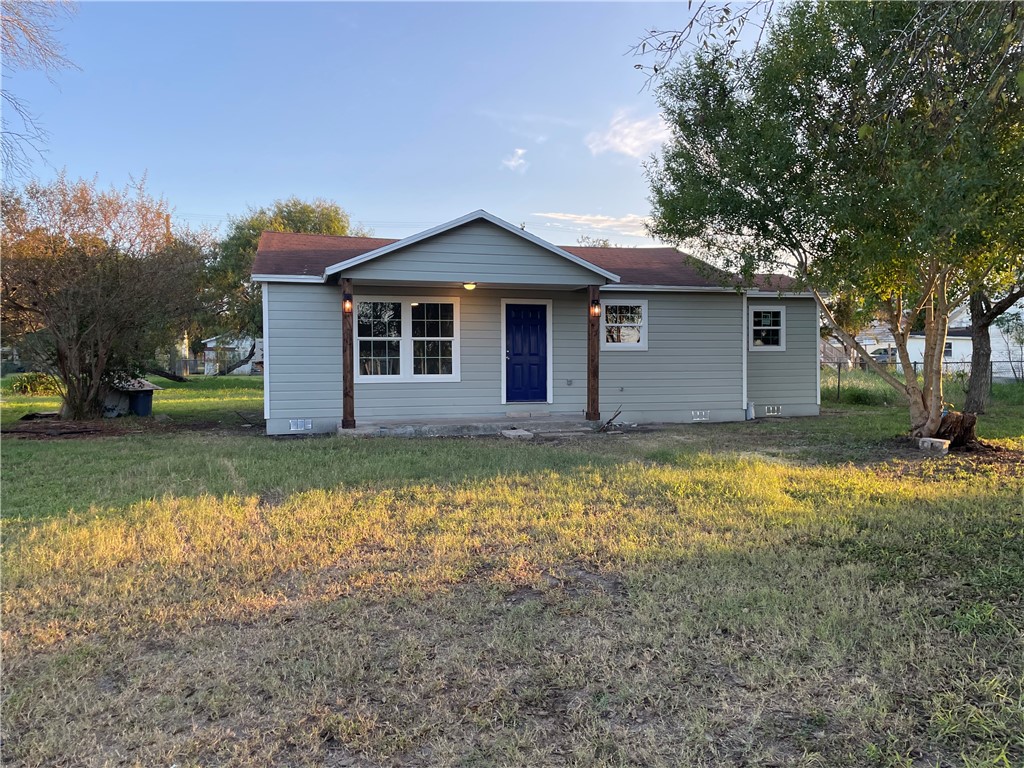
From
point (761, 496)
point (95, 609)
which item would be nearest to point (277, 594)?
point (95, 609)

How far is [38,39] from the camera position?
880 cm

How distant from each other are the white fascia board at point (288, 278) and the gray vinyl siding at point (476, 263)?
0.85m

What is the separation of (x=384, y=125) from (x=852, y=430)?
42.5 feet

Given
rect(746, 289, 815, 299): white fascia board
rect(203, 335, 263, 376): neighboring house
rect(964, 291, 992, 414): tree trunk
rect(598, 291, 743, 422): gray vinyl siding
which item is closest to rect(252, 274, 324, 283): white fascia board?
rect(598, 291, 743, 422): gray vinyl siding

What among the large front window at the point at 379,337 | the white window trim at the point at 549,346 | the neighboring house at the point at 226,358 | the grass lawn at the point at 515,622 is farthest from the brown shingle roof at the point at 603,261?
the neighboring house at the point at 226,358

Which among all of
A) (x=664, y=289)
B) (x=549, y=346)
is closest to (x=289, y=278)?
(x=549, y=346)

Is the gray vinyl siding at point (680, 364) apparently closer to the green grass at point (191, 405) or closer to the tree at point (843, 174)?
the tree at point (843, 174)

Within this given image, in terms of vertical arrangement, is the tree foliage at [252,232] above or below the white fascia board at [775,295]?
above

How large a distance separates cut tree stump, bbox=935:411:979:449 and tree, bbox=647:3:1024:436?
20 cm

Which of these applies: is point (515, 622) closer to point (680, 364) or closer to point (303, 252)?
point (680, 364)

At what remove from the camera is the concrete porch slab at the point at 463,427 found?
10.3 m

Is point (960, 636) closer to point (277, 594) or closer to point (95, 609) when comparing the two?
point (277, 594)

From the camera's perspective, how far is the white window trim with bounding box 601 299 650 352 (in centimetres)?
1245

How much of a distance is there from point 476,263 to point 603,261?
4.47 meters
